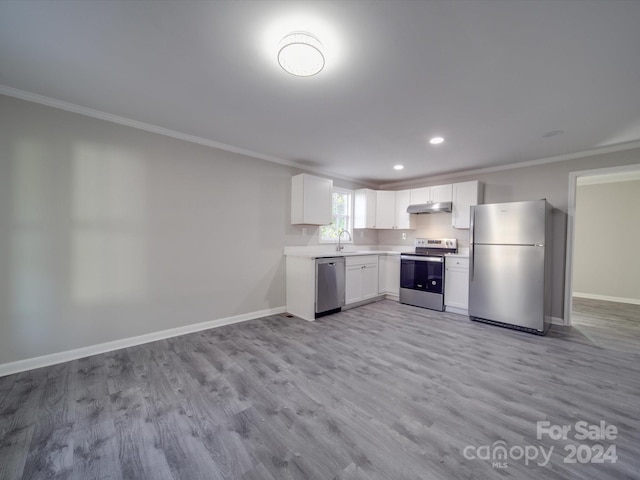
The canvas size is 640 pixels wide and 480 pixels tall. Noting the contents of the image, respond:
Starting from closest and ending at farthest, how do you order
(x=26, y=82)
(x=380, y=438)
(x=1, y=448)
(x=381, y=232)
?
(x=1, y=448) → (x=380, y=438) → (x=26, y=82) → (x=381, y=232)

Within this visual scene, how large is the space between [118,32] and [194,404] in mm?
2585

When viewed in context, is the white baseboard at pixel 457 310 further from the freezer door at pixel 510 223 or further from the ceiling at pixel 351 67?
the ceiling at pixel 351 67

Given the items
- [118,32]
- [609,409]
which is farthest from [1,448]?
[609,409]

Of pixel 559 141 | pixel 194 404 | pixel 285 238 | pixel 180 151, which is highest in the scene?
pixel 559 141

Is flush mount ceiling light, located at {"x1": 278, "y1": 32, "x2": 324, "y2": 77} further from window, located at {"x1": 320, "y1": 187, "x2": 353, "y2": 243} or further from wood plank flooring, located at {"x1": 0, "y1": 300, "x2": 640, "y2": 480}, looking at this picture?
window, located at {"x1": 320, "y1": 187, "x2": 353, "y2": 243}

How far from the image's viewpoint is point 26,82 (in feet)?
7.07

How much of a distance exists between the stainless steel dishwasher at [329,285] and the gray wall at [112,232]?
947 millimetres

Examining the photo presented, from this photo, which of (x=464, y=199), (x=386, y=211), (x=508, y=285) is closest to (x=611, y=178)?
(x=464, y=199)

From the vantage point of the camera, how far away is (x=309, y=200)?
164 inches

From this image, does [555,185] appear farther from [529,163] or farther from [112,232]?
[112,232]

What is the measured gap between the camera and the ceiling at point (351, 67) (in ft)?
4.73

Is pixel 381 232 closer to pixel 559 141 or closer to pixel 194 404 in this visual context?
pixel 559 141

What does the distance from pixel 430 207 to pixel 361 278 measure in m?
1.87

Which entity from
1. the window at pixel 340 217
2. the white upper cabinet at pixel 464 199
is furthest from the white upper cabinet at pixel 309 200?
the white upper cabinet at pixel 464 199
